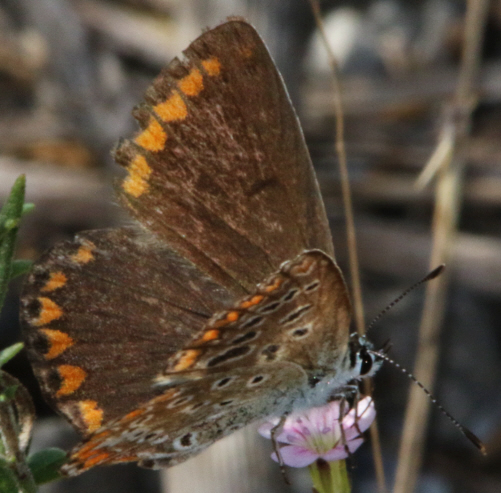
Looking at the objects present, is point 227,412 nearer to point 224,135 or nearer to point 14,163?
point 224,135

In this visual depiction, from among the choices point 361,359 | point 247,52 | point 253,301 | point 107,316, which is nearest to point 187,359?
point 253,301

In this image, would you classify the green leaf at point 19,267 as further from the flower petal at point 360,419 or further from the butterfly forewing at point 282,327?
the flower petal at point 360,419

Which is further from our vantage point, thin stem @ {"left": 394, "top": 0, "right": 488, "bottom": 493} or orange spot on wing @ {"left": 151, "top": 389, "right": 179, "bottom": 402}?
thin stem @ {"left": 394, "top": 0, "right": 488, "bottom": 493}

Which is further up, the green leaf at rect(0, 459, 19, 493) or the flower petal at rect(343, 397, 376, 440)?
the green leaf at rect(0, 459, 19, 493)

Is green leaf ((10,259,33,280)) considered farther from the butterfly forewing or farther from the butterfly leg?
the butterfly leg

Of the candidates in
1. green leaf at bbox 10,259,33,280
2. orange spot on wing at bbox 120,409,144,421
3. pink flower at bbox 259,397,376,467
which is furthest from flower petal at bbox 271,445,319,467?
green leaf at bbox 10,259,33,280

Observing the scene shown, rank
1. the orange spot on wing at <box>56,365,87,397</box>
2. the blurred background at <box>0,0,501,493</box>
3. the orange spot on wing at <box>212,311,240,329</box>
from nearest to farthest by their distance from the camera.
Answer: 1. the orange spot on wing at <box>212,311,240,329</box>
2. the orange spot on wing at <box>56,365,87,397</box>
3. the blurred background at <box>0,0,501,493</box>

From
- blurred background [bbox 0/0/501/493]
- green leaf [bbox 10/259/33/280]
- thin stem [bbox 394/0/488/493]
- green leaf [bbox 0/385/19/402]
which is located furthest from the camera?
blurred background [bbox 0/0/501/493]
